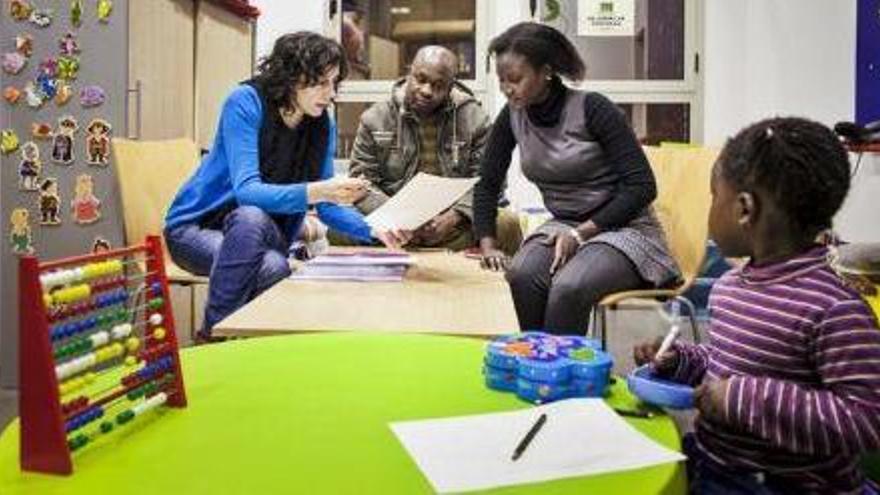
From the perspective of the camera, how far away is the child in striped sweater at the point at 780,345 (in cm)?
98

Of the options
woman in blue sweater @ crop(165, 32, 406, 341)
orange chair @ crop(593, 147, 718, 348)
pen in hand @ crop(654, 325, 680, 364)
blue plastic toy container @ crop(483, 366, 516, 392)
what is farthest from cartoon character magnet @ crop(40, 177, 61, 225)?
pen in hand @ crop(654, 325, 680, 364)

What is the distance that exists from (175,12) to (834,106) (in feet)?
10.0

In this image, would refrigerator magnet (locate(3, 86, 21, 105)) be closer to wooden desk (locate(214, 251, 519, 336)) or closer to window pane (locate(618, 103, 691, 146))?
wooden desk (locate(214, 251, 519, 336))

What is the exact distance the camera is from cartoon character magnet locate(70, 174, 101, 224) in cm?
328

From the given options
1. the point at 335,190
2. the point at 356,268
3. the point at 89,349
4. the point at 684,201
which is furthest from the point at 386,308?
the point at 684,201

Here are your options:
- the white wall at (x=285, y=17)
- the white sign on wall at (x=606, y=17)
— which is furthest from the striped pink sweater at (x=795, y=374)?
the white wall at (x=285, y=17)

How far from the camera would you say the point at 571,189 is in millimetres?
2590

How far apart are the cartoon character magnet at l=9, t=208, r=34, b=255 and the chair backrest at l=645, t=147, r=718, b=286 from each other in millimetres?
2322

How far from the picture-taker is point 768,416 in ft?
3.29

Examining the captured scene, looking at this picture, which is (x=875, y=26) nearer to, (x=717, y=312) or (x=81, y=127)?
(x=717, y=312)

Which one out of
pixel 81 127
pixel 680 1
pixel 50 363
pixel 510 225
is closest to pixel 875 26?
pixel 680 1

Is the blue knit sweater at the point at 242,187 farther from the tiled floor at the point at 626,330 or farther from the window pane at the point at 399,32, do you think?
the window pane at the point at 399,32

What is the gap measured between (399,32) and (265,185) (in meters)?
2.75

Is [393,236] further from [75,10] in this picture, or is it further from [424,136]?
[75,10]
